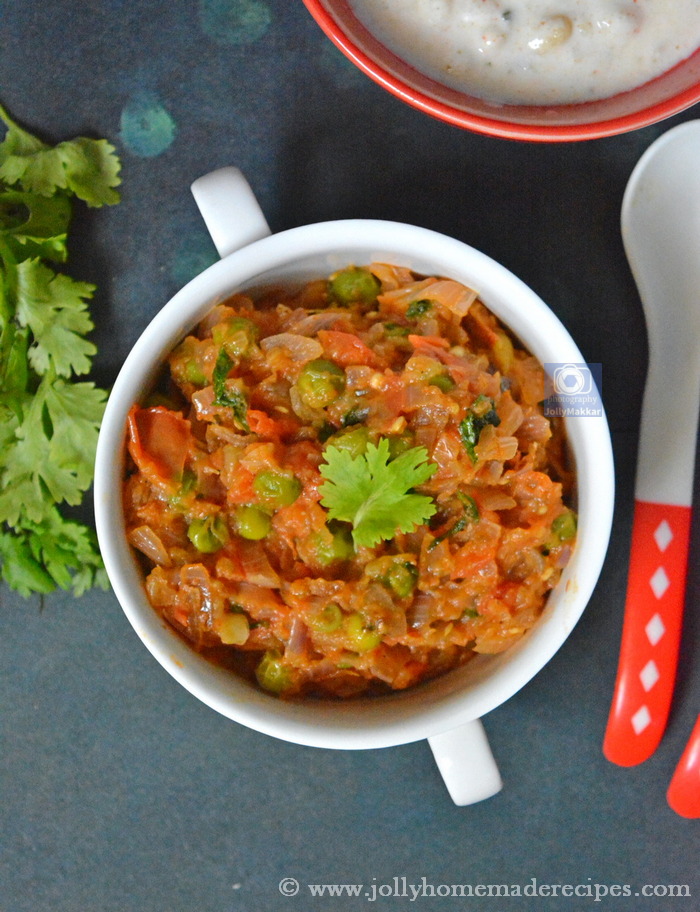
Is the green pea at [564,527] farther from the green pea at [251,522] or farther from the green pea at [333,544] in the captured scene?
the green pea at [251,522]

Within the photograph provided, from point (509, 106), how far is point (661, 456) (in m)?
1.20

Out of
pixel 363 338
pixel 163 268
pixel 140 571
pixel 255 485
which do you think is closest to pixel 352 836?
pixel 140 571

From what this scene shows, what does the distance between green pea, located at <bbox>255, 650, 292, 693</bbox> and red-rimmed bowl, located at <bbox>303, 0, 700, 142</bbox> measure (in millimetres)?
1418

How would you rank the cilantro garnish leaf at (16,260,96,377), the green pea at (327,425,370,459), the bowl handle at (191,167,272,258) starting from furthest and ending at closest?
the cilantro garnish leaf at (16,260,96,377) → the bowl handle at (191,167,272,258) → the green pea at (327,425,370,459)

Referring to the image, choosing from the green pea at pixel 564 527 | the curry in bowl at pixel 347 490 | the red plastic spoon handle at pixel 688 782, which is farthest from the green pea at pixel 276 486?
the red plastic spoon handle at pixel 688 782

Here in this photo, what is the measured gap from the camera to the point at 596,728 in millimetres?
2770

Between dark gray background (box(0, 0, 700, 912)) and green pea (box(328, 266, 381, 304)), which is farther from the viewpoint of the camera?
dark gray background (box(0, 0, 700, 912))

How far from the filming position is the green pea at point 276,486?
2.08m

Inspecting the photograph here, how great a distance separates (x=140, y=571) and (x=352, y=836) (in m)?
1.21

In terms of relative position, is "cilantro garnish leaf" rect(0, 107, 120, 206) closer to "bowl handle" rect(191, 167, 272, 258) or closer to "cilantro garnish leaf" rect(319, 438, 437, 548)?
"bowl handle" rect(191, 167, 272, 258)

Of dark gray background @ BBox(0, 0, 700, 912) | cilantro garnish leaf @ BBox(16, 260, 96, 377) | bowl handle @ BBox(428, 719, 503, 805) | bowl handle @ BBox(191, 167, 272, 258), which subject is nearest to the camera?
bowl handle @ BBox(191, 167, 272, 258)

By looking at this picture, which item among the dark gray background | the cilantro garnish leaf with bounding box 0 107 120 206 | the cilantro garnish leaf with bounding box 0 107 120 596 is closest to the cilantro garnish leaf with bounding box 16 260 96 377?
the cilantro garnish leaf with bounding box 0 107 120 596

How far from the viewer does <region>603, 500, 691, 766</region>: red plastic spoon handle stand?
2646mm

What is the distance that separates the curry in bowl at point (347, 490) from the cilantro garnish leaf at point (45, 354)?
398mm
